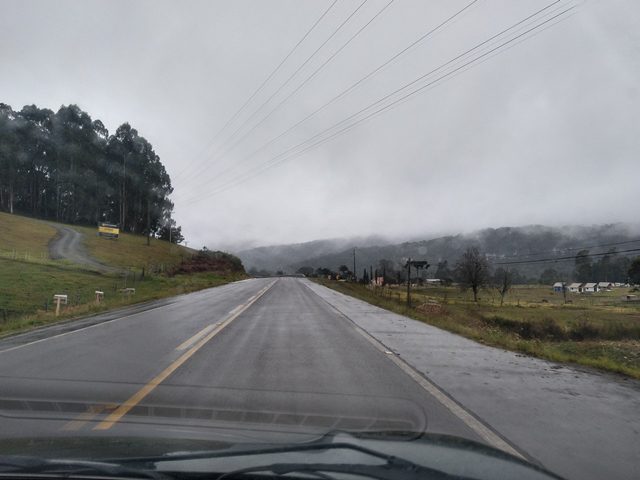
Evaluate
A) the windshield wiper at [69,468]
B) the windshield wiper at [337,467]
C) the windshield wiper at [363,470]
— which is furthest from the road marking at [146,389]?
the windshield wiper at [363,470]

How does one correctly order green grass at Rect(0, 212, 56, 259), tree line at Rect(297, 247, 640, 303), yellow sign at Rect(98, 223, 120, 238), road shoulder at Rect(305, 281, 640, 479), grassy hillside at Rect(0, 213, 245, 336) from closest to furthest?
1. road shoulder at Rect(305, 281, 640, 479)
2. grassy hillside at Rect(0, 213, 245, 336)
3. green grass at Rect(0, 212, 56, 259)
4. tree line at Rect(297, 247, 640, 303)
5. yellow sign at Rect(98, 223, 120, 238)

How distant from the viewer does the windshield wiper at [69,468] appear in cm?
329

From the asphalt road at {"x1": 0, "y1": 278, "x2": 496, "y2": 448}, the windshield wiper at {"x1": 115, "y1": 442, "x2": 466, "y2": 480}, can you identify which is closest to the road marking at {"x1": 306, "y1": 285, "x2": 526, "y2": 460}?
the asphalt road at {"x1": 0, "y1": 278, "x2": 496, "y2": 448}

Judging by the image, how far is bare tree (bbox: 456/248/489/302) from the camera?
263 ft

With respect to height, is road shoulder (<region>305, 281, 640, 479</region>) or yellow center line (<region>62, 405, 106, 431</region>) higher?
yellow center line (<region>62, 405, 106, 431</region>)

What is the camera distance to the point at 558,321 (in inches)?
1592

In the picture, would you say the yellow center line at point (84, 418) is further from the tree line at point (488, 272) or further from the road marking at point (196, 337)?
the tree line at point (488, 272)

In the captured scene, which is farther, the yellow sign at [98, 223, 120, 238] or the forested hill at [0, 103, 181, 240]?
the forested hill at [0, 103, 181, 240]

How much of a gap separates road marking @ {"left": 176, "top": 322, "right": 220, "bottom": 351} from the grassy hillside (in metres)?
6.07

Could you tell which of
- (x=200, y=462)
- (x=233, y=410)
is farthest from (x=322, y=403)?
(x=200, y=462)

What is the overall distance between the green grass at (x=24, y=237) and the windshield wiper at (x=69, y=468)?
5099 centimetres

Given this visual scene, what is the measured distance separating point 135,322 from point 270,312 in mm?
6137

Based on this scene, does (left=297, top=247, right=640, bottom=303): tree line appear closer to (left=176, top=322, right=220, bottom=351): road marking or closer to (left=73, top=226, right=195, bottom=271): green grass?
(left=73, top=226, right=195, bottom=271): green grass

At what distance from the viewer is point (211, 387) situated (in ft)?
25.1
